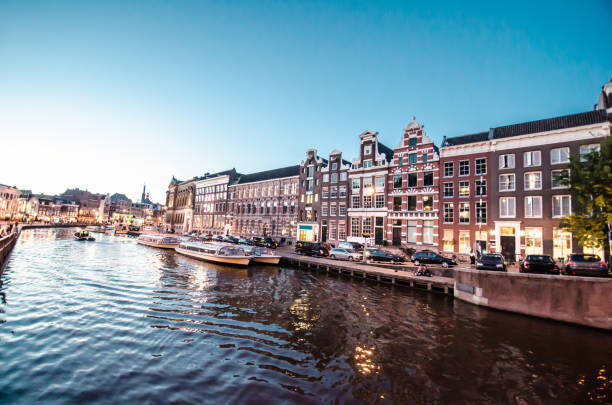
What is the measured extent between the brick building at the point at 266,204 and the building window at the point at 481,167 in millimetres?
33872

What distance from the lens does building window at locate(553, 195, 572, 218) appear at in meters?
30.4

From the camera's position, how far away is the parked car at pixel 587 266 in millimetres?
18094

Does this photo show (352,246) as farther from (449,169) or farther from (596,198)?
(596,198)

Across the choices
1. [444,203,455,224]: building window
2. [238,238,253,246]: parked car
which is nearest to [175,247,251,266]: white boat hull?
[238,238,253,246]: parked car

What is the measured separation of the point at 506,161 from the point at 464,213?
27.0 feet

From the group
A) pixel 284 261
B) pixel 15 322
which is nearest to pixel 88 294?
pixel 15 322

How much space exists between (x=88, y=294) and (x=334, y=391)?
18261 millimetres

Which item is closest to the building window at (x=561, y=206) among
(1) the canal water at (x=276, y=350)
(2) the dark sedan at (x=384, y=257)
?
(2) the dark sedan at (x=384, y=257)

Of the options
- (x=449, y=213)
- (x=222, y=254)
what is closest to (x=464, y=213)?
(x=449, y=213)

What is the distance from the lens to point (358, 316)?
1633 cm

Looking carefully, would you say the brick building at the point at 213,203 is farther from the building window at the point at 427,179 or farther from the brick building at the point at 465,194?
the brick building at the point at 465,194

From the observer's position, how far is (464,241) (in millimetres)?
36469

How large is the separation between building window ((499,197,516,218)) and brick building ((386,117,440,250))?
7.48 metres

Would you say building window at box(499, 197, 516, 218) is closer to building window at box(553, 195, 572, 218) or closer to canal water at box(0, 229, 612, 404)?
building window at box(553, 195, 572, 218)
